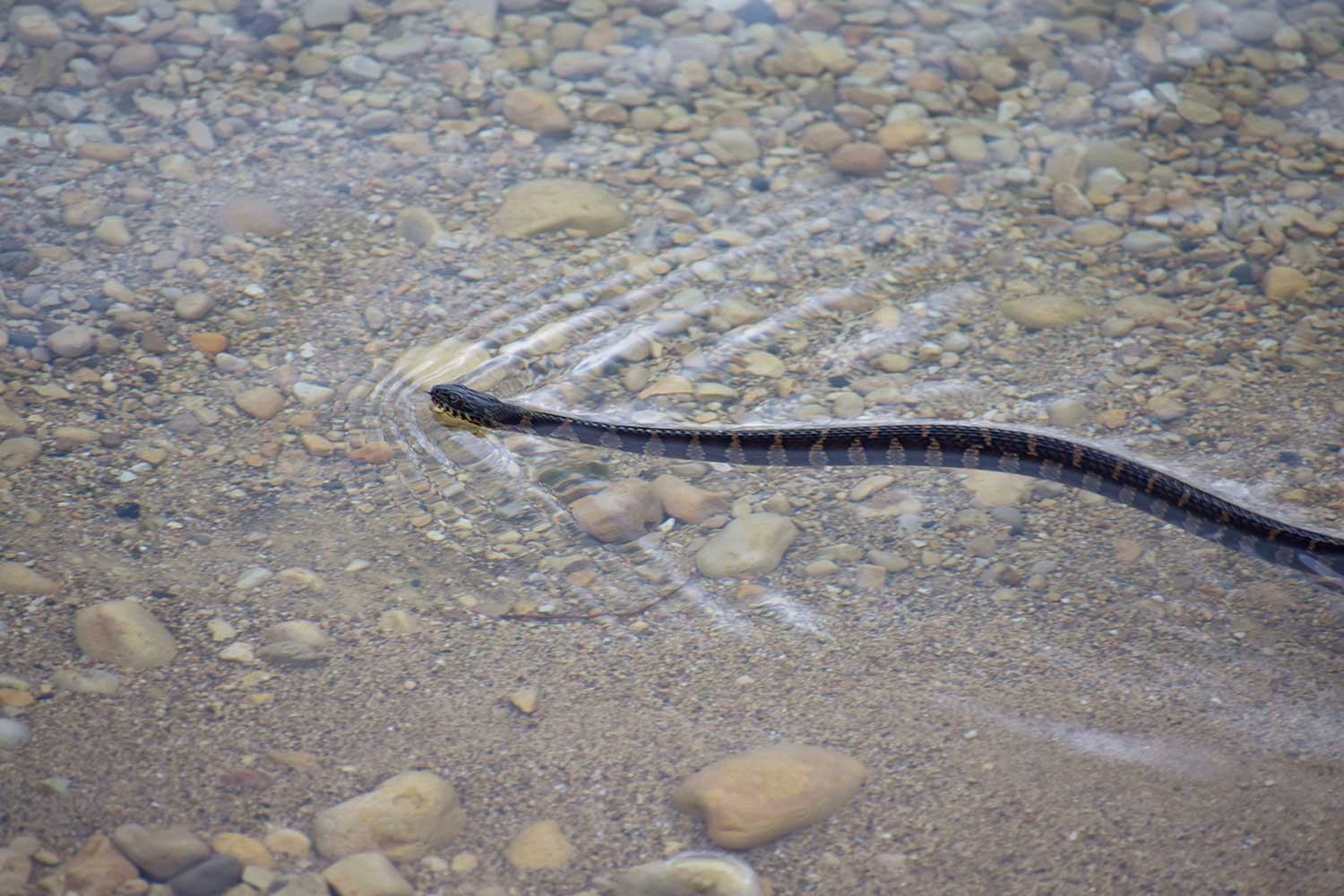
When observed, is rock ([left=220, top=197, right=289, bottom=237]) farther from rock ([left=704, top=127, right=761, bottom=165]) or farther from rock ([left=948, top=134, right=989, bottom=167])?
rock ([left=948, top=134, right=989, bottom=167])

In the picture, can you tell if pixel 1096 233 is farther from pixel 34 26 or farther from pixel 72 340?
pixel 34 26

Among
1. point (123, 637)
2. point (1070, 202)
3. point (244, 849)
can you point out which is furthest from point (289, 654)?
point (1070, 202)

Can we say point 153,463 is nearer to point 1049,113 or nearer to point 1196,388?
point 1196,388

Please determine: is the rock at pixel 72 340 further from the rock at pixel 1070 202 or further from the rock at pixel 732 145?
the rock at pixel 1070 202

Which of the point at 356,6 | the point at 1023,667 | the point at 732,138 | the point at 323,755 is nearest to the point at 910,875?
the point at 1023,667

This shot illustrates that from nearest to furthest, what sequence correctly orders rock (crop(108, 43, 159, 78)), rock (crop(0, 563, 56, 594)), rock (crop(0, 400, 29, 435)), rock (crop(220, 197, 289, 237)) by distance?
rock (crop(0, 563, 56, 594))
rock (crop(0, 400, 29, 435))
rock (crop(220, 197, 289, 237))
rock (crop(108, 43, 159, 78))

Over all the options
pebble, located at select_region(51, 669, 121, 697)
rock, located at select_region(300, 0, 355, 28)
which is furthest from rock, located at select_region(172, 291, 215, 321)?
rock, located at select_region(300, 0, 355, 28)
